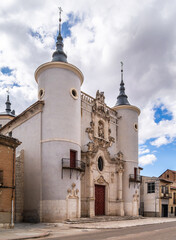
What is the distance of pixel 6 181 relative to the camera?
20109mm

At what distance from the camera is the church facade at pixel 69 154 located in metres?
25.8

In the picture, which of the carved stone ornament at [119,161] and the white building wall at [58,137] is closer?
the white building wall at [58,137]

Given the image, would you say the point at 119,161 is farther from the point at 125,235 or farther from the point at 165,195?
the point at 125,235

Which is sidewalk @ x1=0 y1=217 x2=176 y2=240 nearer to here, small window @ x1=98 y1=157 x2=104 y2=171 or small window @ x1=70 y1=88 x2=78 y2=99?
small window @ x1=98 y1=157 x2=104 y2=171

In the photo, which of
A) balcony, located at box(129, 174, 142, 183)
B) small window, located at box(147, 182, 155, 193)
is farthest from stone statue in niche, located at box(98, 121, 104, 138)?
small window, located at box(147, 182, 155, 193)

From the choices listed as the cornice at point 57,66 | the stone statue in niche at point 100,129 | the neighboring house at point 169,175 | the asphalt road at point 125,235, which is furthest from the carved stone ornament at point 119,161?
the neighboring house at point 169,175

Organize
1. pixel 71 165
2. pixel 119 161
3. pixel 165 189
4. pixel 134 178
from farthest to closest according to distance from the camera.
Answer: pixel 165 189
pixel 134 178
pixel 119 161
pixel 71 165

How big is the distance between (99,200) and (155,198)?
55.9 ft

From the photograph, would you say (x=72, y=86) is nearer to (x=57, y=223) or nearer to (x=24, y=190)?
(x=24, y=190)

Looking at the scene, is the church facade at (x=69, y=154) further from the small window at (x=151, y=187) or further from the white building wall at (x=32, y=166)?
the small window at (x=151, y=187)

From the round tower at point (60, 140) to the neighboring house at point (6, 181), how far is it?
5487 millimetres

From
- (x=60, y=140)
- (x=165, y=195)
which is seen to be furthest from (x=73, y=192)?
(x=165, y=195)

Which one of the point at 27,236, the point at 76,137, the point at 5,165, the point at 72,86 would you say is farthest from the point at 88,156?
the point at 27,236

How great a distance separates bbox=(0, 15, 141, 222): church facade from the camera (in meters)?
25.8
